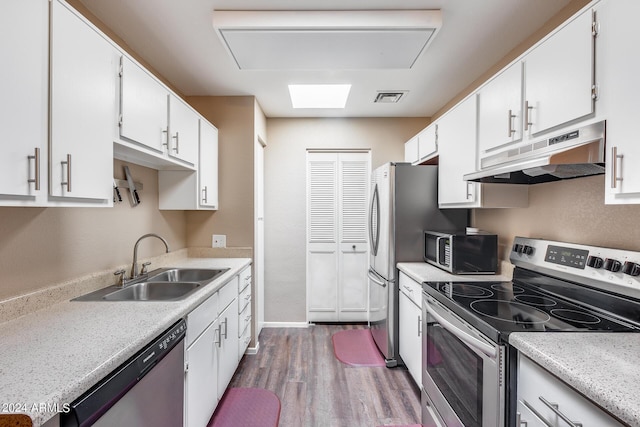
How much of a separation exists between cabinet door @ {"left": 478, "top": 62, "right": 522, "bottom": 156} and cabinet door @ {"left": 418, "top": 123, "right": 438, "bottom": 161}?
0.63 metres

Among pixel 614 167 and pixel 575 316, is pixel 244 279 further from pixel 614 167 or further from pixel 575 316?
pixel 614 167

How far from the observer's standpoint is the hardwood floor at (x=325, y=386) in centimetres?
196

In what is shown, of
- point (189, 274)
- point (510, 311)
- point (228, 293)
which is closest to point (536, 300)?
point (510, 311)

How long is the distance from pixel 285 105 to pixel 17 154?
2.46 meters

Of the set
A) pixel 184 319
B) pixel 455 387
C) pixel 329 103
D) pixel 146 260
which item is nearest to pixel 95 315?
pixel 184 319

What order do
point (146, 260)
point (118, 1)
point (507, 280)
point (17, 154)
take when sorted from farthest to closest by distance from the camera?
point (146, 260) → point (507, 280) → point (118, 1) → point (17, 154)

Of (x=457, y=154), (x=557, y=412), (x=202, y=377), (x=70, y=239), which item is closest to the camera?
(x=557, y=412)

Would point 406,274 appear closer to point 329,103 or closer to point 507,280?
point 507,280

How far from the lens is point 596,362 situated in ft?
2.95

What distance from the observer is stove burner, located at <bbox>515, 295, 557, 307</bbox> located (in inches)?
58.7

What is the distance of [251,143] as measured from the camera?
9.37ft

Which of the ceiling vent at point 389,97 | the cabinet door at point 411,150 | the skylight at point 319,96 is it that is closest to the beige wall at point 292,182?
the cabinet door at point 411,150

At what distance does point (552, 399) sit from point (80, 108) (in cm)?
203

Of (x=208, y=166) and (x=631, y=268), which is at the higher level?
(x=208, y=166)
